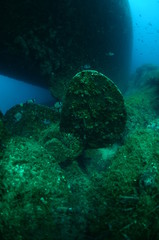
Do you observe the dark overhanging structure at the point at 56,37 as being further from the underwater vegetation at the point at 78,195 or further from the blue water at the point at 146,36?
the blue water at the point at 146,36

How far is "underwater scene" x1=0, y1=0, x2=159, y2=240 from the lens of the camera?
369cm

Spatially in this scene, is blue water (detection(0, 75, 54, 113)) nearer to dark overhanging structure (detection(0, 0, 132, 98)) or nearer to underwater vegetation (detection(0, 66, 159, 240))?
dark overhanging structure (detection(0, 0, 132, 98))

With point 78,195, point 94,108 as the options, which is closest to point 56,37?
point 94,108

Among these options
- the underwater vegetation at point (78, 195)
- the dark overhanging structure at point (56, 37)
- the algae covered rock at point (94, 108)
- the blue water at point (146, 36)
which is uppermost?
the blue water at point (146, 36)

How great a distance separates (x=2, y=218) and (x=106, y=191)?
1.50 metres

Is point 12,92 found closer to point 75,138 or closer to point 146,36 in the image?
point 146,36

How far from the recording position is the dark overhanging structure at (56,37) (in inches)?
287

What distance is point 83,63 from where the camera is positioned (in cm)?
955

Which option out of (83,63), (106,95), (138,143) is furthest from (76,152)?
(83,63)

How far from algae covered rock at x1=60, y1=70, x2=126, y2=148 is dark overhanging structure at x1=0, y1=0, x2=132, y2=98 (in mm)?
2763

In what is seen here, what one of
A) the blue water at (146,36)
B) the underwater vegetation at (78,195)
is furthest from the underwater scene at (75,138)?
the blue water at (146,36)

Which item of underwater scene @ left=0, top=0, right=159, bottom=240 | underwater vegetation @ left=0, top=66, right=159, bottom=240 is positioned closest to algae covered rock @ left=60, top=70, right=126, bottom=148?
underwater scene @ left=0, top=0, right=159, bottom=240

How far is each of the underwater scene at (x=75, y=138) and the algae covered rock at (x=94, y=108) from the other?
0.02 meters

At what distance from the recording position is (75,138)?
20.0 ft
